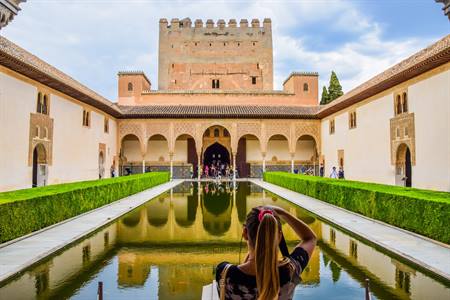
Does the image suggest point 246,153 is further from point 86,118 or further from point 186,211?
point 186,211

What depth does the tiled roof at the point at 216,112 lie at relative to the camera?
83.6 ft

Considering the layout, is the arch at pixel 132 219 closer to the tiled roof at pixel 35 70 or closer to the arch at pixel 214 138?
the tiled roof at pixel 35 70

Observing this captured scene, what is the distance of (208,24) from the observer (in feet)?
121

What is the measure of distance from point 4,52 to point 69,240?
24.0 feet

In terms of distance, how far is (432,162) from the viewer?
41.1ft

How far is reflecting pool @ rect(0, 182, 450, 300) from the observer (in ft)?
13.7

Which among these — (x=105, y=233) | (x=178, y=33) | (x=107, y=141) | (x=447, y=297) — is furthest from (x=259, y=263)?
(x=178, y=33)

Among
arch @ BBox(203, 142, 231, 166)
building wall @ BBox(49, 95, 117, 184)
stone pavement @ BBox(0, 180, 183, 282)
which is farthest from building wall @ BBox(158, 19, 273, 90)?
stone pavement @ BBox(0, 180, 183, 282)

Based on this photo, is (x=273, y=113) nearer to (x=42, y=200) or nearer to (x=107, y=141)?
(x=107, y=141)

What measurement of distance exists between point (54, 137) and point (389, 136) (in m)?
13.3

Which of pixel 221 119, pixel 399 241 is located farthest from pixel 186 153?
pixel 399 241

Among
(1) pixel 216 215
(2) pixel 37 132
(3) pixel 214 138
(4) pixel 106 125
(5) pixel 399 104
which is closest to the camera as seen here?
(1) pixel 216 215

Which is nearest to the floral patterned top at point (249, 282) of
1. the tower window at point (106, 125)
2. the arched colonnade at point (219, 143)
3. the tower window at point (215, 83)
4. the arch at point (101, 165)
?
the arch at point (101, 165)

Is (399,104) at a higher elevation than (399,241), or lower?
higher
